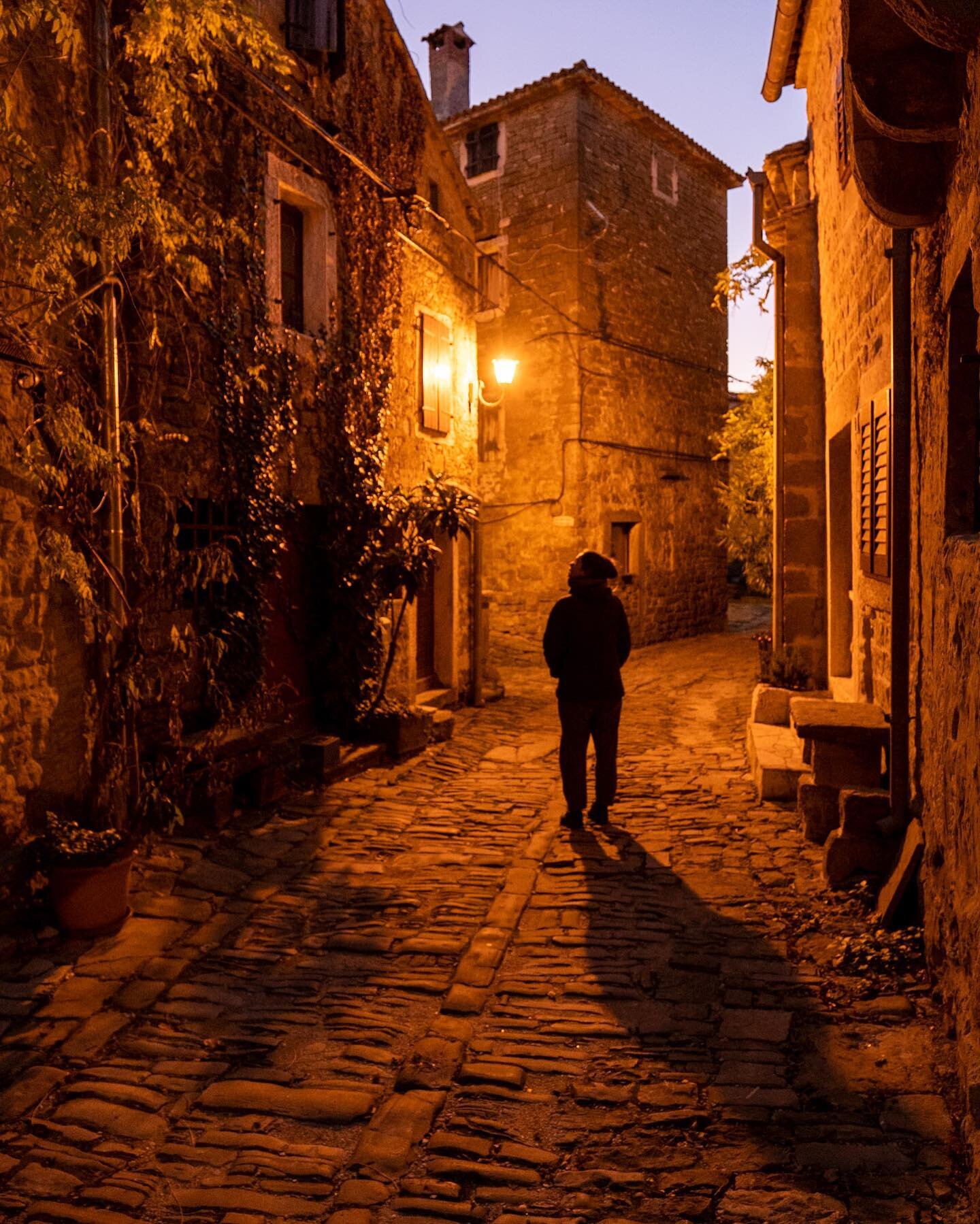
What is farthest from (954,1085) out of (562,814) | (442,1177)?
(562,814)

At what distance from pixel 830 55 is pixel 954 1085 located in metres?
7.40

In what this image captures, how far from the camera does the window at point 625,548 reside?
1714cm

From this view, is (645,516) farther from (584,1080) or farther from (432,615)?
(584,1080)

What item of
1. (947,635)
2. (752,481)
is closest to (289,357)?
(947,635)

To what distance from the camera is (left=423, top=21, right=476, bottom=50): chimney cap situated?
61.6 feet


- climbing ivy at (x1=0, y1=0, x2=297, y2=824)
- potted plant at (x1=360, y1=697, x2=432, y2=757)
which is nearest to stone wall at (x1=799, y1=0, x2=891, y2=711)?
potted plant at (x1=360, y1=697, x2=432, y2=757)

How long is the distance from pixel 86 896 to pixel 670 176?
56.8 feet

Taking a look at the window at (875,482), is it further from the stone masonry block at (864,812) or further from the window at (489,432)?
the window at (489,432)

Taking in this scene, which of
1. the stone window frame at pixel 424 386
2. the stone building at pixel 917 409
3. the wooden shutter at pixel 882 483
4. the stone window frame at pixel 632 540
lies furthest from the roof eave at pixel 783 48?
the stone window frame at pixel 632 540

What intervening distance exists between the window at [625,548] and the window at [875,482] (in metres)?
10.4

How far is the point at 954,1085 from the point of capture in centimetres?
332

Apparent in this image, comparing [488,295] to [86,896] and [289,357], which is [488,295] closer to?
[289,357]

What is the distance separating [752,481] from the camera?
50.8 feet

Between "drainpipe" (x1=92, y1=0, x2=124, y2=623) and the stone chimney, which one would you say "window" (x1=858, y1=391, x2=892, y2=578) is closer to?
"drainpipe" (x1=92, y1=0, x2=124, y2=623)
